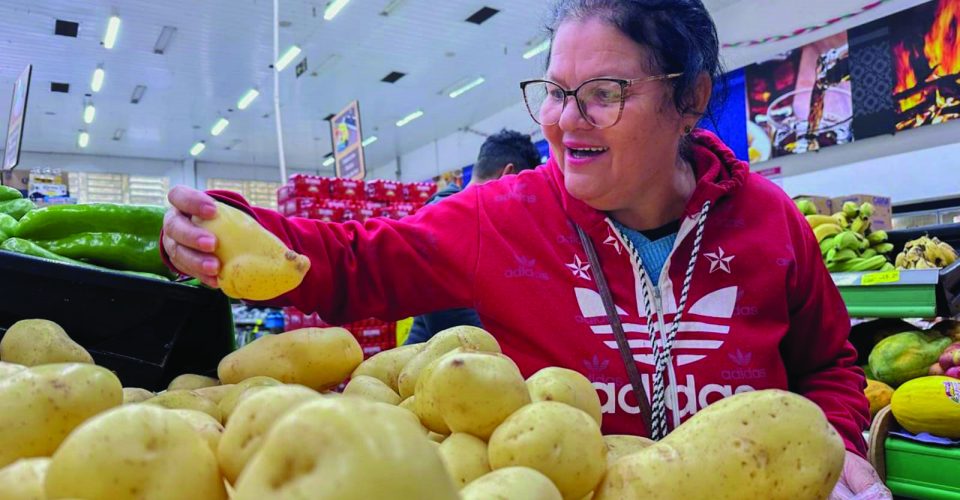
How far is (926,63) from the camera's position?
18.6 ft

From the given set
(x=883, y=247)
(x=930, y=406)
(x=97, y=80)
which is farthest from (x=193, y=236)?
(x=97, y=80)

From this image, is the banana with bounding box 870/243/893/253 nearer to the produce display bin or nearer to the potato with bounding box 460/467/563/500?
the produce display bin

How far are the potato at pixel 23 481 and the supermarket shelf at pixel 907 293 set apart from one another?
249 cm

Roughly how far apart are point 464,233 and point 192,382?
638mm

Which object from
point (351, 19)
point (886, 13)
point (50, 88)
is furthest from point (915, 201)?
point (50, 88)

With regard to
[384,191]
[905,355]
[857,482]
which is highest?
[384,191]

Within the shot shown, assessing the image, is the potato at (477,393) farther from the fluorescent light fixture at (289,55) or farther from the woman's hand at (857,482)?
the fluorescent light fixture at (289,55)

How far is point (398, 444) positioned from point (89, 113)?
13469 mm

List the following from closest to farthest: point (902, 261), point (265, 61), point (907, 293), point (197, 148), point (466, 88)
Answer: point (907, 293) → point (902, 261) → point (265, 61) → point (466, 88) → point (197, 148)

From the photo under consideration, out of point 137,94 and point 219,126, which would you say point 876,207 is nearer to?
point 137,94

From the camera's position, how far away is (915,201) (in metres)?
6.07

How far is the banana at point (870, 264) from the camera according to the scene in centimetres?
→ 291

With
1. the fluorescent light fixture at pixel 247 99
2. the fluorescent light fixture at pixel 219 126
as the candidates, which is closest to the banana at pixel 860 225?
the fluorescent light fixture at pixel 247 99

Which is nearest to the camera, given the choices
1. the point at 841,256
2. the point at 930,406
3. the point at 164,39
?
the point at 930,406
